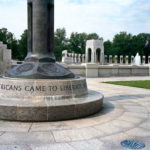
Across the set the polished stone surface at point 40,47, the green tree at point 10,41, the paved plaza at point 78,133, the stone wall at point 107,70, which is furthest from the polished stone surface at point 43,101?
the green tree at point 10,41

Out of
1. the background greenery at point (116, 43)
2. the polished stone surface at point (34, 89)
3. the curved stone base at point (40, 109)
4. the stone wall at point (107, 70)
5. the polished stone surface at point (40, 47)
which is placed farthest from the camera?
the background greenery at point (116, 43)

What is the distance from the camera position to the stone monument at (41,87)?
458 centimetres

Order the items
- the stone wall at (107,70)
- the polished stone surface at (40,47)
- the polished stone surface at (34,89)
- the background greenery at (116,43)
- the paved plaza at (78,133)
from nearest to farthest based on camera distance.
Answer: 1. the paved plaza at (78,133)
2. the polished stone surface at (34,89)
3. the polished stone surface at (40,47)
4. the stone wall at (107,70)
5. the background greenery at (116,43)

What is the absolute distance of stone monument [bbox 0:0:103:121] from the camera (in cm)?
458

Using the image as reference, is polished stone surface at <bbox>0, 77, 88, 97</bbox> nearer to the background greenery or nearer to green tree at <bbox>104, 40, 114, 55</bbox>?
the background greenery

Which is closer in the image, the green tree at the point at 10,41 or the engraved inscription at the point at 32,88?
the engraved inscription at the point at 32,88

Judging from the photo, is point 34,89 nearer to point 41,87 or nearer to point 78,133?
point 41,87

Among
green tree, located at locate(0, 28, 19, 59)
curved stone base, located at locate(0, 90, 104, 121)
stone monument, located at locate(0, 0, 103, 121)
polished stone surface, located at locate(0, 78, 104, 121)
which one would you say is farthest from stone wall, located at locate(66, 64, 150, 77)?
green tree, located at locate(0, 28, 19, 59)

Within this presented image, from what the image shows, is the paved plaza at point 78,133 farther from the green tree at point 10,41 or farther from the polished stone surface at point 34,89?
the green tree at point 10,41

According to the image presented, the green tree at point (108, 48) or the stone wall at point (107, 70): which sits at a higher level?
the green tree at point (108, 48)

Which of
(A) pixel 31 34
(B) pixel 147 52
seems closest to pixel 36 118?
(A) pixel 31 34

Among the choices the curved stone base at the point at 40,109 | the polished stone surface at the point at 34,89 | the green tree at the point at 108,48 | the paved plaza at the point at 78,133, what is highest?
the green tree at the point at 108,48

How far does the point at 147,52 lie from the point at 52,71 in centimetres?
8260

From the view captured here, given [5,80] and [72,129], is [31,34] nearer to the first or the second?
[5,80]
